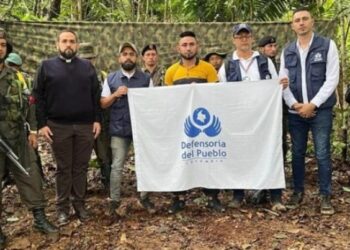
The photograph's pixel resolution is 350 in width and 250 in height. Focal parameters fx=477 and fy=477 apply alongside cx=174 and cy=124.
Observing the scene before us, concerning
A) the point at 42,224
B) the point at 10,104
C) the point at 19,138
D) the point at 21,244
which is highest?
the point at 10,104

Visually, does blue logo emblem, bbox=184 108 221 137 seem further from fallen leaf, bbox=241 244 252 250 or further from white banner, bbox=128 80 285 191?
fallen leaf, bbox=241 244 252 250

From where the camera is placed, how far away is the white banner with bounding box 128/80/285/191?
17.1 ft

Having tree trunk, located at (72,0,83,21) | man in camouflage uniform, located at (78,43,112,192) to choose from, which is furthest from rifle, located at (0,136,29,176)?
tree trunk, located at (72,0,83,21)

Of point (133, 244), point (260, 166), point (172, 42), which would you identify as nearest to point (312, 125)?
point (260, 166)

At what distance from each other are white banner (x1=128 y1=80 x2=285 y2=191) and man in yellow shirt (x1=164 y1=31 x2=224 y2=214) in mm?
120

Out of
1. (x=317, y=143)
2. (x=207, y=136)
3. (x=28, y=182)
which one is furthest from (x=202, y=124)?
(x=28, y=182)

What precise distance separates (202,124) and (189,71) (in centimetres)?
60

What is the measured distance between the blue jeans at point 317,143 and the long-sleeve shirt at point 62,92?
2.27 meters

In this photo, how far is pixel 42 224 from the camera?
484 cm

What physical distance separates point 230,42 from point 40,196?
4.49 metres

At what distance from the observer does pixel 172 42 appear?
317 inches

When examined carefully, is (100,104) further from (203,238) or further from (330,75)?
(330,75)

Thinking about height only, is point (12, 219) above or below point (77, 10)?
below

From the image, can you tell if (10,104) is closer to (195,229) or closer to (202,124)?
(202,124)
